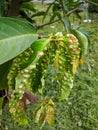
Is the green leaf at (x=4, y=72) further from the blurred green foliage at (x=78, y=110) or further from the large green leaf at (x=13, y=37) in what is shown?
the blurred green foliage at (x=78, y=110)

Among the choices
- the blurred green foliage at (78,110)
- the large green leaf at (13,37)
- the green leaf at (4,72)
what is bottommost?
the blurred green foliage at (78,110)

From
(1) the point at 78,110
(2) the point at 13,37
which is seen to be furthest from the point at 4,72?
(1) the point at 78,110

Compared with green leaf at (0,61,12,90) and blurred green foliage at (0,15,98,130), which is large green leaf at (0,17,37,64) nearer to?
green leaf at (0,61,12,90)

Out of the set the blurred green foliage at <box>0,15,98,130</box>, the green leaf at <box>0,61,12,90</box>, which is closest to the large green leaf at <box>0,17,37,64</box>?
the green leaf at <box>0,61,12,90</box>

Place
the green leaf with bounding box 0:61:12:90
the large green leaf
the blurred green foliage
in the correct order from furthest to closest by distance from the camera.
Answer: the blurred green foliage, the green leaf with bounding box 0:61:12:90, the large green leaf

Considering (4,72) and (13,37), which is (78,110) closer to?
(4,72)

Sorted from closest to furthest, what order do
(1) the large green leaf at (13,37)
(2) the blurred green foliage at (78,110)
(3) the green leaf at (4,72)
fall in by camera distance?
(1) the large green leaf at (13,37), (3) the green leaf at (4,72), (2) the blurred green foliage at (78,110)

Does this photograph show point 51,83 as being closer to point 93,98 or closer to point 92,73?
point 93,98

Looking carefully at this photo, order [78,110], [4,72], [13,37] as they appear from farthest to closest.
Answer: [78,110], [4,72], [13,37]

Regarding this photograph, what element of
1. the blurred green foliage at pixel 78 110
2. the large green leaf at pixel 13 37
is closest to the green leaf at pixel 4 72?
the large green leaf at pixel 13 37
